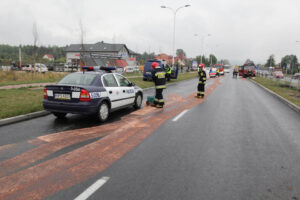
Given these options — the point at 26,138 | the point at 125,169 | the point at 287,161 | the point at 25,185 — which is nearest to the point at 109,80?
the point at 26,138

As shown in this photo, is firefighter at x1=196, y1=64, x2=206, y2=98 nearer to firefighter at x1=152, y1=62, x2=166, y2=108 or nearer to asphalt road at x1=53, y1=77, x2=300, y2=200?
firefighter at x1=152, y1=62, x2=166, y2=108

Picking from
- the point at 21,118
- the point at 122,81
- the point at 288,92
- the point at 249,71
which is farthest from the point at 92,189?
the point at 249,71

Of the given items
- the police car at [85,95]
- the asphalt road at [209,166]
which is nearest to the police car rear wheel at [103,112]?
the police car at [85,95]

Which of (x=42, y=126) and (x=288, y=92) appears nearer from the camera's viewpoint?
(x=42, y=126)

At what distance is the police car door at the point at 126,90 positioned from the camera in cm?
828

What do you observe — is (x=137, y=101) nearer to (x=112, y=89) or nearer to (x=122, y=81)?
(x=122, y=81)

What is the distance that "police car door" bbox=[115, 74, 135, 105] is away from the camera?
828 centimetres

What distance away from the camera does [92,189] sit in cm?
325

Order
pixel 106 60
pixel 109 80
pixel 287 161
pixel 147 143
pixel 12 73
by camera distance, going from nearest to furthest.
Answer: pixel 287 161 → pixel 147 143 → pixel 109 80 → pixel 12 73 → pixel 106 60

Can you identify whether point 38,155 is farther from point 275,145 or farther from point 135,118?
point 275,145

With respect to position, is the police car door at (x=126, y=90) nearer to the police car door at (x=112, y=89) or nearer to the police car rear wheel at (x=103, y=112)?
the police car door at (x=112, y=89)

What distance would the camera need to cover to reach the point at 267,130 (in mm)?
6820

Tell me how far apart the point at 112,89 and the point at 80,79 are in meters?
1.03

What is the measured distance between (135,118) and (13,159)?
4098 millimetres
